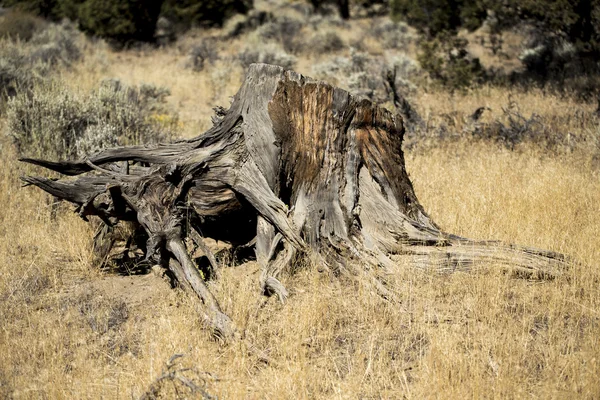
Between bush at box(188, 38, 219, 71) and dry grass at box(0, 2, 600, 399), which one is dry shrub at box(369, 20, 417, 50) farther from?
dry grass at box(0, 2, 600, 399)

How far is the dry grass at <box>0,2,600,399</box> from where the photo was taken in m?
3.44

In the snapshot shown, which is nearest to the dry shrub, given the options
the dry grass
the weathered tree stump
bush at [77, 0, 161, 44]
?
bush at [77, 0, 161, 44]

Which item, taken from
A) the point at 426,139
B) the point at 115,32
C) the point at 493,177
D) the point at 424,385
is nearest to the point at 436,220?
the point at 493,177

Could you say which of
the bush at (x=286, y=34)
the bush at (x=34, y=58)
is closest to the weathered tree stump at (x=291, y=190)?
the bush at (x=34, y=58)

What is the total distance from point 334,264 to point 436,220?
1.72 meters

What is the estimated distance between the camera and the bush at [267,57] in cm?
1540

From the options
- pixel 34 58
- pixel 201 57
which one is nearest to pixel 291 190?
pixel 201 57

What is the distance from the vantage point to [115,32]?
20.1 metres

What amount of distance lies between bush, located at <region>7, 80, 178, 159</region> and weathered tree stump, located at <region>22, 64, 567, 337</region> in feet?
8.97

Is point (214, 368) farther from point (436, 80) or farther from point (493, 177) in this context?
point (436, 80)

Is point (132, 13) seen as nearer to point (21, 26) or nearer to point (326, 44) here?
point (21, 26)

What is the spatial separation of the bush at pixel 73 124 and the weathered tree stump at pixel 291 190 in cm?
273

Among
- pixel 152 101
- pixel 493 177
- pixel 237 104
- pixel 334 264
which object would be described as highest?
pixel 237 104

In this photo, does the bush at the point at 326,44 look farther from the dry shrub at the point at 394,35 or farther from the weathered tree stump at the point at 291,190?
the weathered tree stump at the point at 291,190
